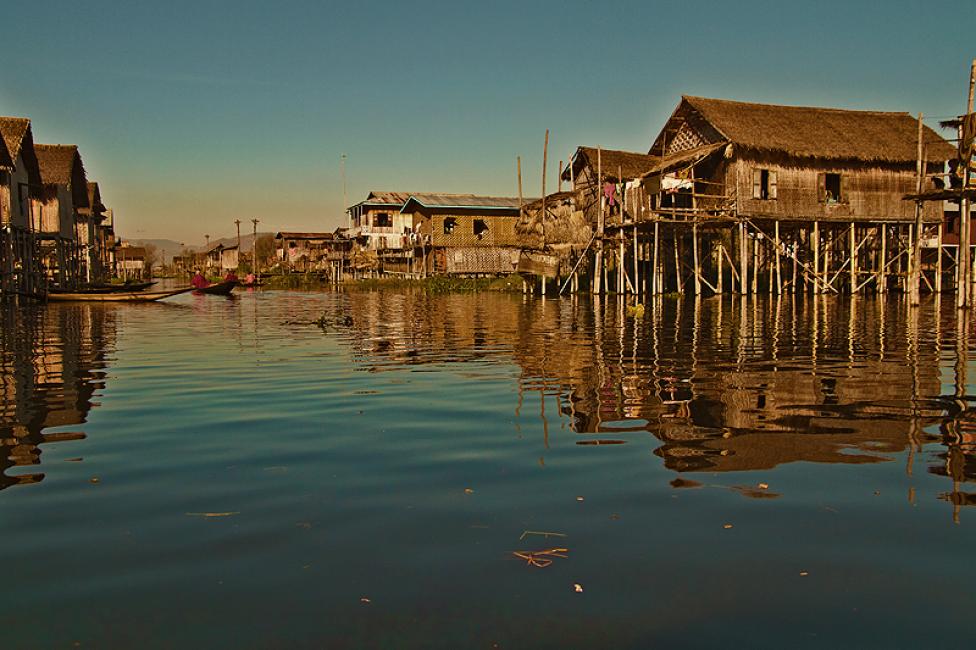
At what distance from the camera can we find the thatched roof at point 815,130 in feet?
106

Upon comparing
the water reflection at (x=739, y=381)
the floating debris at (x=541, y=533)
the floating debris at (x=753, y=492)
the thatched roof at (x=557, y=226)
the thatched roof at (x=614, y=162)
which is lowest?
the floating debris at (x=541, y=533)

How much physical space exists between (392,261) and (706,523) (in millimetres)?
61052

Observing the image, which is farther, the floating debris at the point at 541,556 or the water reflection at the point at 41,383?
the water reflection at the point at 41,383

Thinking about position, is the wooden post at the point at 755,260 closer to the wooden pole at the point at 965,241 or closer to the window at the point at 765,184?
the window at the point at 765,184

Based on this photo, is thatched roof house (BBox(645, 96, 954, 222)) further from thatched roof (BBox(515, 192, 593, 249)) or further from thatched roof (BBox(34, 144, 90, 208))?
thatched roof (BBox(34, 144, 90, 208))

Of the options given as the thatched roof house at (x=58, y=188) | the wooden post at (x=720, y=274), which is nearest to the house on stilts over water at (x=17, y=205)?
the thatched roof house at (x=58, y=188)

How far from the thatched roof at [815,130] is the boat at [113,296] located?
22.5m

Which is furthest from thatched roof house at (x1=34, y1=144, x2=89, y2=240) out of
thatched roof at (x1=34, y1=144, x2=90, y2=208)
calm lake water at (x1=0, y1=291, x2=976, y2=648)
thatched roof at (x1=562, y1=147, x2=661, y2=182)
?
calm lake water at (x1=0, y1=291, x2=976, y2=648)

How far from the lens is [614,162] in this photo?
36.6 metres

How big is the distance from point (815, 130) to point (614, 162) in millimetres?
8562

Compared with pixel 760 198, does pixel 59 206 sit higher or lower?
higher

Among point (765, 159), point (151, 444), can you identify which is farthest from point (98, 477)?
point (765, 159)

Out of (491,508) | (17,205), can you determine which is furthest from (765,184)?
(491,508)

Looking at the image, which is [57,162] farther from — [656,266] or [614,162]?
[656,266]
